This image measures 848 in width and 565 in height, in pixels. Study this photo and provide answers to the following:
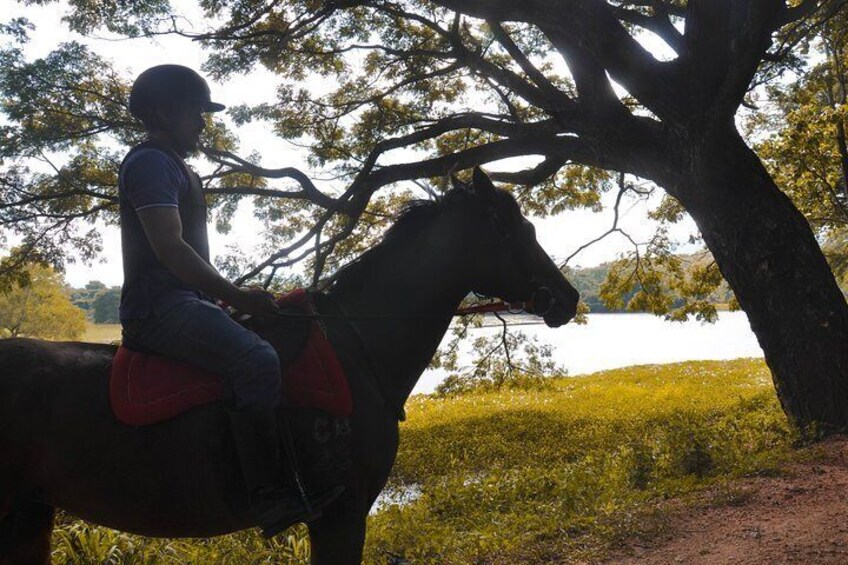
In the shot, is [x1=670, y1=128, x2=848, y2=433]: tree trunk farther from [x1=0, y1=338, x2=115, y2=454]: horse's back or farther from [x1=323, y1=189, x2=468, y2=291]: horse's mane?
[x1=0, y1=338, x2=115, y2=454]: horse's back

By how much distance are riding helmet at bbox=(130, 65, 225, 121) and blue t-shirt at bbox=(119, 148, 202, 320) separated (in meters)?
0.32

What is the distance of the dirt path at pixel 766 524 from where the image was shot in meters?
4.18

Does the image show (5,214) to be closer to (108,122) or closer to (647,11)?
(108,122)

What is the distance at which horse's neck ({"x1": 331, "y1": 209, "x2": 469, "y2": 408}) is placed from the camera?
3.26 metres

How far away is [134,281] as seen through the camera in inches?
108

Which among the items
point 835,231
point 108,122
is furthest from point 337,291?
point 835,231

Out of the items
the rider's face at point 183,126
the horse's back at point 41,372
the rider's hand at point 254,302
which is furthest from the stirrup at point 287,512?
the rider's face at point 183,126

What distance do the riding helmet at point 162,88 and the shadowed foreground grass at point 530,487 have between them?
165 inches

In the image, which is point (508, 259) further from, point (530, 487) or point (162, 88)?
point (530, 487)

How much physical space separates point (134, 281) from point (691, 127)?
688 centimetres

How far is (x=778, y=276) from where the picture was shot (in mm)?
6859

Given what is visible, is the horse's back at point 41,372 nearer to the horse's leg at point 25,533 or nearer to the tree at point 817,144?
the horse's leg at point 25,533

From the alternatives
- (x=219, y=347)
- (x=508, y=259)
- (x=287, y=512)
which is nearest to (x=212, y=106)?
(x=219, y=347)

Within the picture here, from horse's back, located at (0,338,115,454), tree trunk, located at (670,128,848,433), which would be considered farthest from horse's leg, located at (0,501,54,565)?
tree trunk, located at (670,128,848,433)
